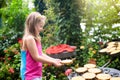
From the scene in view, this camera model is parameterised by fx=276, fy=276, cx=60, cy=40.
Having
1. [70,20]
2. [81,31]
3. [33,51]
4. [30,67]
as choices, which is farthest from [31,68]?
[81,31]

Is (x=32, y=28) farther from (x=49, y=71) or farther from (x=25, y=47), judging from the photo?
(x=49, y=71)

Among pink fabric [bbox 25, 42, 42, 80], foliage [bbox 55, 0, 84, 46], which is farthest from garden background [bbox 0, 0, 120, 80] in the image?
pink fabric [bbox 25, 42, 42, 80]

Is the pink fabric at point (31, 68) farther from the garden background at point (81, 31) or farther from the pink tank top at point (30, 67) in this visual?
the garden background at point (81, 31)

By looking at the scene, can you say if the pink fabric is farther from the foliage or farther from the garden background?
the foliage

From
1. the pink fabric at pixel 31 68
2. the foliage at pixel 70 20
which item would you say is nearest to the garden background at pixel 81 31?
the foliage at pixel 70 20

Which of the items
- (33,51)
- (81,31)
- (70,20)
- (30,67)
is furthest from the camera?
(81,31)

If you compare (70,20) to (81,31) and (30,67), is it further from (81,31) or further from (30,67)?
(30,67)

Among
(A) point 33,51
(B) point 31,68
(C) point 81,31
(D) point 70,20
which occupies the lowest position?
(B) point 31,68

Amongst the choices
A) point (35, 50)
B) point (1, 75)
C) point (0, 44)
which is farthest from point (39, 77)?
point (0, 44)

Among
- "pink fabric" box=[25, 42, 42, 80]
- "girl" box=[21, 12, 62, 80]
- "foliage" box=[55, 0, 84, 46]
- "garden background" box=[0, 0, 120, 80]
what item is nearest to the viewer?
"girl" box=[21, 12, 62, 80]

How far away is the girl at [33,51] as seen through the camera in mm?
3354

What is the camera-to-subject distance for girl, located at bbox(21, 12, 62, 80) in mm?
3354

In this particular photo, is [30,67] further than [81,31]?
No

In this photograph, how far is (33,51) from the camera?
3.35 metres
